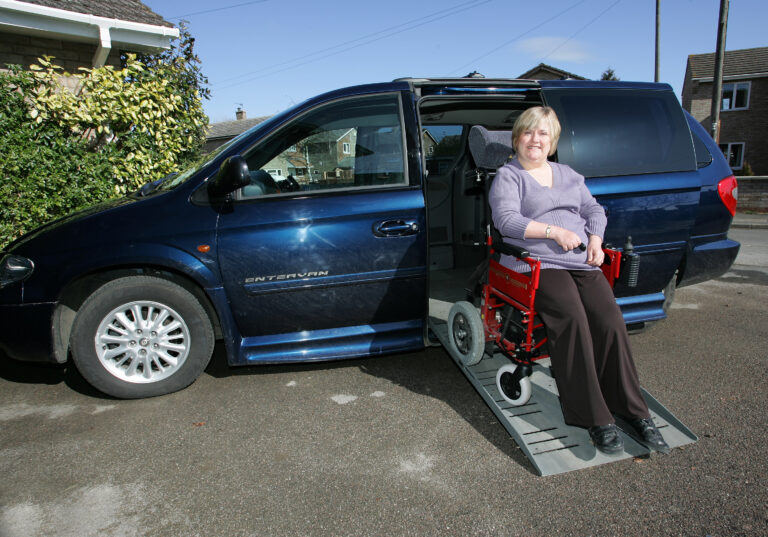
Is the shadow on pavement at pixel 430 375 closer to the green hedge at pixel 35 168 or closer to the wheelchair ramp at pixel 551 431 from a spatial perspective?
the wheelchair ramp at pixel 551 431

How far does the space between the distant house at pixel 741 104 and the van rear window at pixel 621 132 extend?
27705 millimetres

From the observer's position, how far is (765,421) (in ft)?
8.79

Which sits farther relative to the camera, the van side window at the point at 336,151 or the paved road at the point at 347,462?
the van side window at the point at 336,151

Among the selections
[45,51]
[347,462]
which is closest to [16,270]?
[347,462]

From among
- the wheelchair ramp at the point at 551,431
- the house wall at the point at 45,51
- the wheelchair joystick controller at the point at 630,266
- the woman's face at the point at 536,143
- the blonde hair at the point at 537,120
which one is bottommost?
the wheelchair ramp at the point at 551,431

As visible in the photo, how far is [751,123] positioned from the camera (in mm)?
26078

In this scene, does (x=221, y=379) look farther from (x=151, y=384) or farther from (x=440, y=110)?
(x=440, y=110)

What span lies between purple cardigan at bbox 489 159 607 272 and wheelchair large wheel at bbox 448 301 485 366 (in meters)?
0.39


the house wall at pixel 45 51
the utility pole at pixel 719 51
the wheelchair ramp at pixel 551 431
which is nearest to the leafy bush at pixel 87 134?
the house wall at pixel 45 51

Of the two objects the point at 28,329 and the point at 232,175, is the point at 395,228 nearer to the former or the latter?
the point at 232,175

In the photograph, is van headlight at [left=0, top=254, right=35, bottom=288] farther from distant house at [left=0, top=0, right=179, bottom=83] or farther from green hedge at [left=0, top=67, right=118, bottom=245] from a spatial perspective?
distant house at [left=0, top=0, right=179, bottom=83]

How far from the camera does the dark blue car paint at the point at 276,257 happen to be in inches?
115

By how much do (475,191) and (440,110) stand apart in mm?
1072

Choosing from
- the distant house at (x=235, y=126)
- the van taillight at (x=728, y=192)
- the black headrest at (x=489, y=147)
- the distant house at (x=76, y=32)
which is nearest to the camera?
the black headrest at (x=489, y=147)
